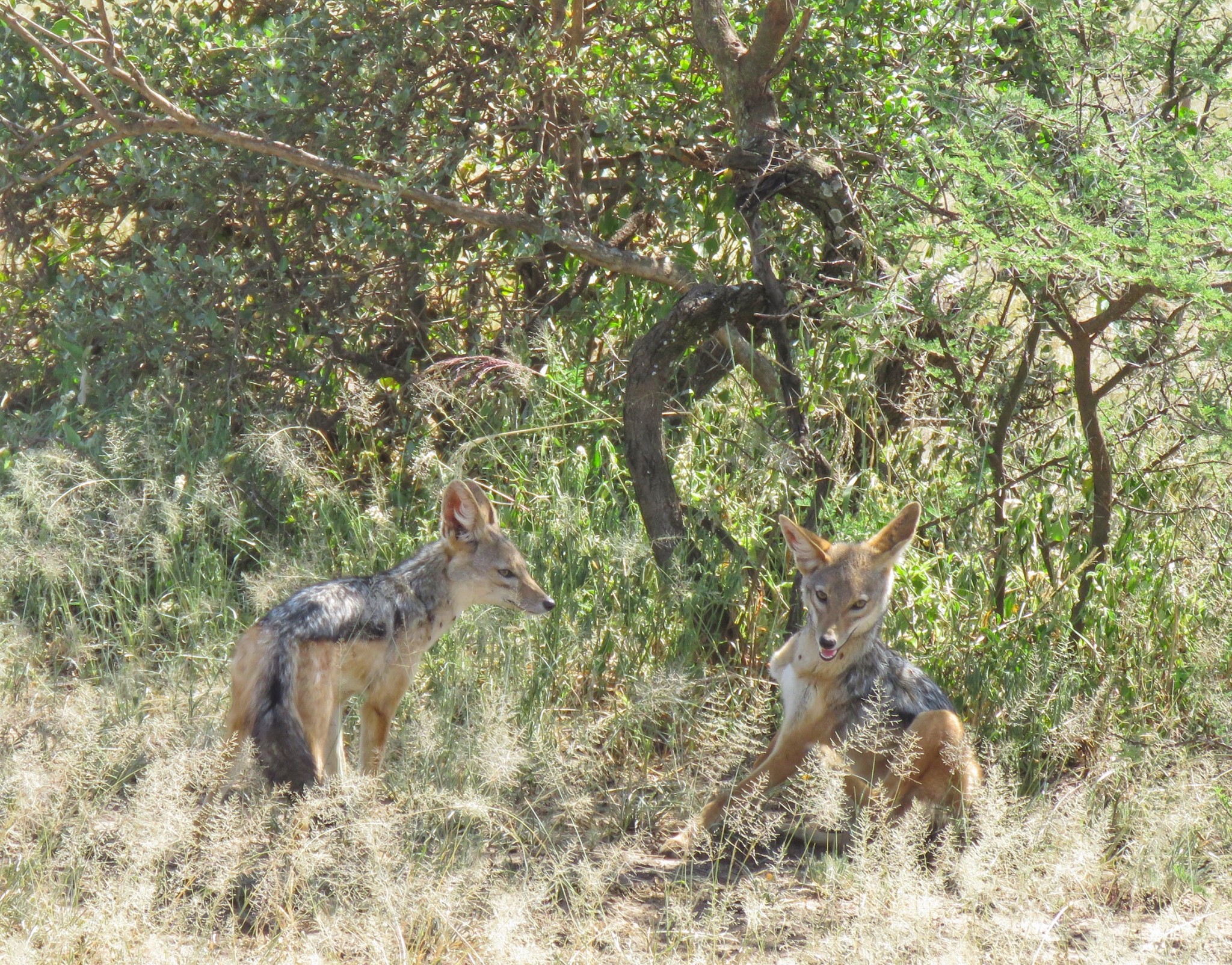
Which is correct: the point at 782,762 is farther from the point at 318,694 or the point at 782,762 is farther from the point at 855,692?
the point at 318,694

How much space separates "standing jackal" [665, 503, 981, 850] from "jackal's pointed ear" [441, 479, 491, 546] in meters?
1.57

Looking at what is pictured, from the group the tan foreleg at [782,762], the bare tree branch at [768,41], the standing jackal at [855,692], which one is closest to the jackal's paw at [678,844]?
the standing jackal at [855,692]

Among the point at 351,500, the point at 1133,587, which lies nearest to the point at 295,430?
the point at 351,500

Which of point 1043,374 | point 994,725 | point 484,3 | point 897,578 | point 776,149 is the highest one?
point 484,3

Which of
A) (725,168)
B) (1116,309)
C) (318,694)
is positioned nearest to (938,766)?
(1116,309)

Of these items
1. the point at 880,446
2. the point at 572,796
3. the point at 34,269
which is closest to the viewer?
the point at 572,796

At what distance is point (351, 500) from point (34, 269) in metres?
2.73

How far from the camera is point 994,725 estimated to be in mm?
6031

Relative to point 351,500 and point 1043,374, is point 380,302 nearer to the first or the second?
point 351,500

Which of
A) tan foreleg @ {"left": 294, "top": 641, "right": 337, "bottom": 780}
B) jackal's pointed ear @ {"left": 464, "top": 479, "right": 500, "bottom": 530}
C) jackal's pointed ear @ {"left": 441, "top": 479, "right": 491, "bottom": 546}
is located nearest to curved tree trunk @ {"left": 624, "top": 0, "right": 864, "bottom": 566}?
jackal's pointed ear @ {"left": 464, "top": 479, "right": 500, "bottom": 530}

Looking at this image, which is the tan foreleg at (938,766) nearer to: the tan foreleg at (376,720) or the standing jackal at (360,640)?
the standing jackal at (360,640)

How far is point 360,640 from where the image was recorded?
18.1 feet

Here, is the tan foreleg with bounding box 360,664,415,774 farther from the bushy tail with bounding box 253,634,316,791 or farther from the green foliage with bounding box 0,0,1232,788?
the bushy tail with bounding box 253,634,316,791

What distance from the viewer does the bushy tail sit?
4.51 m
